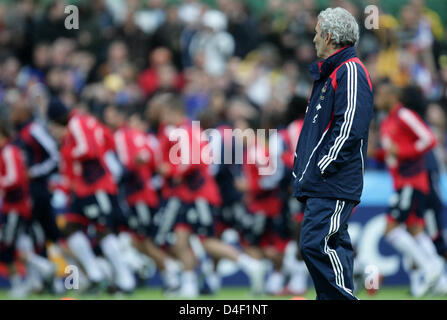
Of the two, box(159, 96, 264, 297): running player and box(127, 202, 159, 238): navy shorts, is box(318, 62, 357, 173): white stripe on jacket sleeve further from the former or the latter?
box(127, 202, 159, 238): navy shorts

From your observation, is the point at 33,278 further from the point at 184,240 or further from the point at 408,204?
the point at 408,204

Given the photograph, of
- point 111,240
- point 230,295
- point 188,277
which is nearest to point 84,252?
point 111,240

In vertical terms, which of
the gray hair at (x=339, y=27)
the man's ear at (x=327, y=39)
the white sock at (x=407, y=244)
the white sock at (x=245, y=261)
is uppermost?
the gray hair at (x=339, y=27)

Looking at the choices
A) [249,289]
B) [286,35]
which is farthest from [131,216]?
[286,35]

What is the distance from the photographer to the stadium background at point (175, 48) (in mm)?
13336

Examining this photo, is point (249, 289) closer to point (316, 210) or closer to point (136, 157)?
point (136, 157)

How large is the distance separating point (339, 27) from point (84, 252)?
546cm

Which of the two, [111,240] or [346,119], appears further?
[111,240]

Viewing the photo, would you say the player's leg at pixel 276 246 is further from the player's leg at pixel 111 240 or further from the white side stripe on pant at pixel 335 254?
the white side stripe on pant at pixel 335 254

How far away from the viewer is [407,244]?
10047mm

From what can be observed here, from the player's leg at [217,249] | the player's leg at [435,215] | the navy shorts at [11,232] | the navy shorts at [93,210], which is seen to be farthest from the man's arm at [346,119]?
the navy shorts at [11,232]

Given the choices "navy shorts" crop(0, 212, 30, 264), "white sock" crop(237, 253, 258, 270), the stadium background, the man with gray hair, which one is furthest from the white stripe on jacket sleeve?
the stadium background

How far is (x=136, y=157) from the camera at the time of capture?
10992 millimetres

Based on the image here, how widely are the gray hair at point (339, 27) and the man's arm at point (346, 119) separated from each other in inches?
9.4
